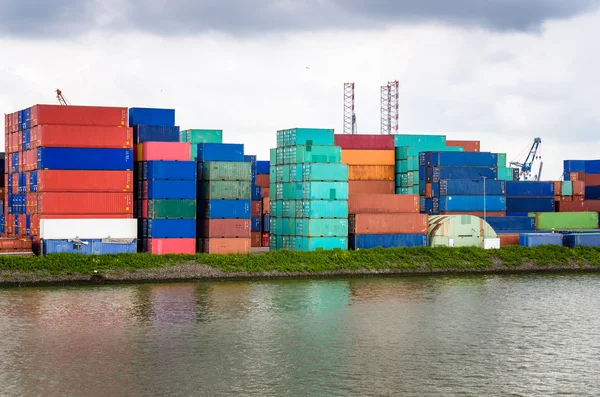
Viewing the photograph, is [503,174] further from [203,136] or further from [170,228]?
[170,228]

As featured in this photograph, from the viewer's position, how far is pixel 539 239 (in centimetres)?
8294

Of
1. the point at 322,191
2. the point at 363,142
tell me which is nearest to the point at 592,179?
the point at 363,142

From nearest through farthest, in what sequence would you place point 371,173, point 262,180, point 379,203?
point 379,203
point 371,173
point 262,180

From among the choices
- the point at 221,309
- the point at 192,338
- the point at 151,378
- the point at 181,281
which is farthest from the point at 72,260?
the point at 151,378

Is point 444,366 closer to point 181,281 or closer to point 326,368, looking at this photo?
point 326,368

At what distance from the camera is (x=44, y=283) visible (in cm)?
6378

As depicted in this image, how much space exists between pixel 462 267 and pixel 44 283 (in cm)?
3363

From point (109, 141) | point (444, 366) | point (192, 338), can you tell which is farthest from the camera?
point (109, 141)

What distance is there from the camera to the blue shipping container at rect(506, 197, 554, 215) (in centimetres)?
9094

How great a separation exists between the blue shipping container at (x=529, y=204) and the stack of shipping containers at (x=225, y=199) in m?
31.3

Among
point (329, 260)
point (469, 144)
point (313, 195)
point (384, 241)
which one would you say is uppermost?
point (469, 144)

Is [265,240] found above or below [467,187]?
below

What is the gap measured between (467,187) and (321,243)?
57.5 feet

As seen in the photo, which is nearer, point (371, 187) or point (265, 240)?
point (371, 187)
